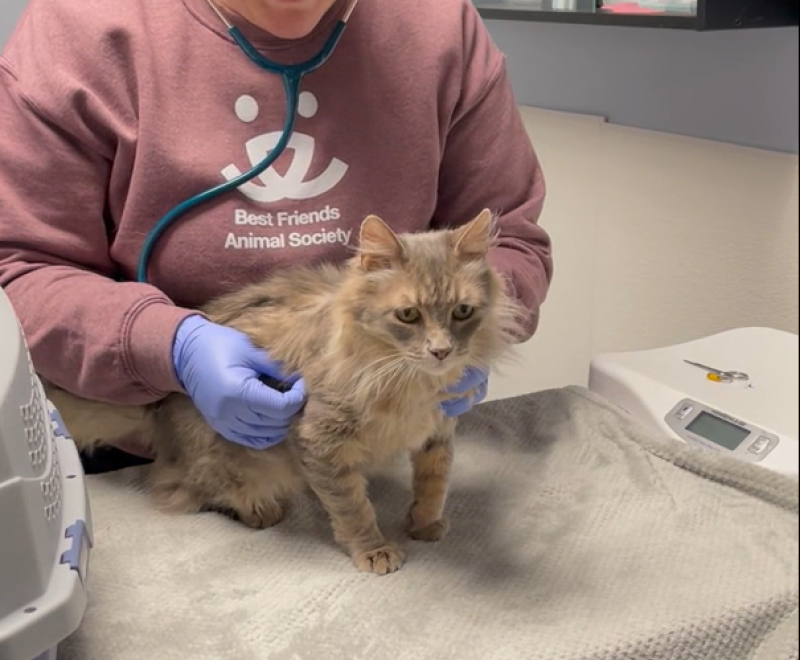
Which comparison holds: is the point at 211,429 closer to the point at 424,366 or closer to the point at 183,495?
the point at 183,495

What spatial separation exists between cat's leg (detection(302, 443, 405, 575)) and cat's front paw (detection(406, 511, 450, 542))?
0.04m

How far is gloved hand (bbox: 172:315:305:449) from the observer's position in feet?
3.43

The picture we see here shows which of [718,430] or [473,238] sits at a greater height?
[473,238]

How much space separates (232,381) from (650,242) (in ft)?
1.67

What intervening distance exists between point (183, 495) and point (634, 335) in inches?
24.3

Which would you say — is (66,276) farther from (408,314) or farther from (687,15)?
(687,15)

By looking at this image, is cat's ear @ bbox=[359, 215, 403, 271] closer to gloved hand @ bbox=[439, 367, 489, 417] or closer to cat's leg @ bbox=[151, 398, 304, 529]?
gloved hand @ bbox=[439, 367, 489, 417]

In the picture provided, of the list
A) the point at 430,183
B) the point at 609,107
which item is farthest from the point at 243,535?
the point at 609,107

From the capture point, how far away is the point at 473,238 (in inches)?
39.0

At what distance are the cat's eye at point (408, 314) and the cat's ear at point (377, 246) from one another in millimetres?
54

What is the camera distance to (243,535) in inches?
41.6

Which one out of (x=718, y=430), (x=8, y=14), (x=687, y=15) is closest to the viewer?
(x=687, y=15)

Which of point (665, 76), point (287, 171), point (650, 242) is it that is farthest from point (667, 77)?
point (287, 171)

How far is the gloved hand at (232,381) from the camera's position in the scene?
41.2 inches
